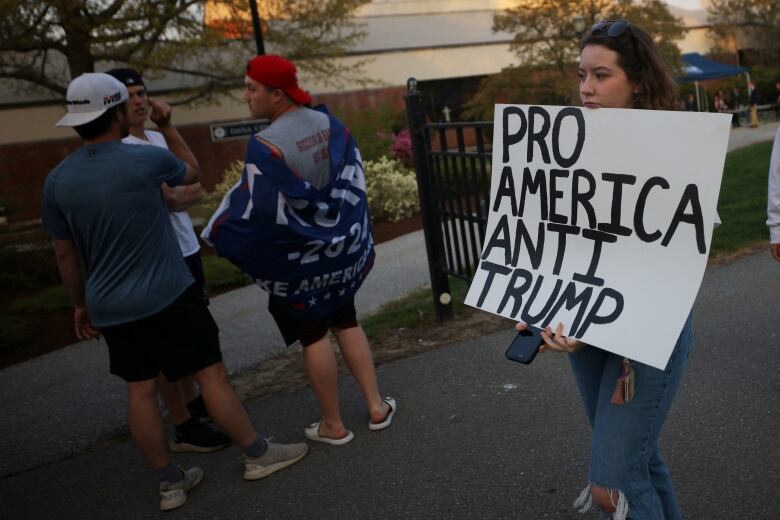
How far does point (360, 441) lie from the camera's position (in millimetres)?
4172

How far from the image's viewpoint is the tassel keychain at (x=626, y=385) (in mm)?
2201

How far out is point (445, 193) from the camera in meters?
5.75

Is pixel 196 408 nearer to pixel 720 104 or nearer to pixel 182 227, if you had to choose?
pixel 182 227

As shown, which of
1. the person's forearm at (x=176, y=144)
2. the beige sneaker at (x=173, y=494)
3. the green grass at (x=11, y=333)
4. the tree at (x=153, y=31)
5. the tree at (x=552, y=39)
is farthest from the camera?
the tree at (x=552, y=39)

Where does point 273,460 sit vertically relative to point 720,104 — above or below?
above

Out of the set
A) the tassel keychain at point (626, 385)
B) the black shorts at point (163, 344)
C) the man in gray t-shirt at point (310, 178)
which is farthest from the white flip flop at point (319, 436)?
the tassel keychain at point (626, 385)

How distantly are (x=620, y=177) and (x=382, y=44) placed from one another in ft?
104

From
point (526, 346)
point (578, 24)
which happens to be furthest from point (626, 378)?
point (578, 24)

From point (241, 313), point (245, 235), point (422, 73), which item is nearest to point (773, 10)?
point (422, 73)

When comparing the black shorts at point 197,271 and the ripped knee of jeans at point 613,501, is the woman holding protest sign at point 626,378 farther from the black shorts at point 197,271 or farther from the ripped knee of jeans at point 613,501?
the black shorts at point 197,271

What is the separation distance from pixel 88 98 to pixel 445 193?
9.52 feet

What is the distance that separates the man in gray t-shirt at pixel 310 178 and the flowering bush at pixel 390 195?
357 inches

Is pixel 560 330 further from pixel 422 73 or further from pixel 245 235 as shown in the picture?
pixel 422 73

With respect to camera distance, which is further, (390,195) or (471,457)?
(390,195)
